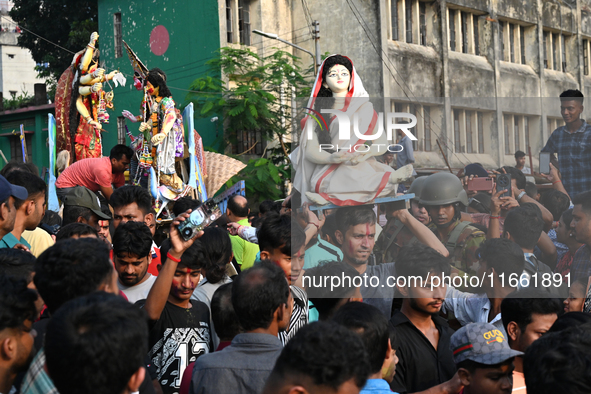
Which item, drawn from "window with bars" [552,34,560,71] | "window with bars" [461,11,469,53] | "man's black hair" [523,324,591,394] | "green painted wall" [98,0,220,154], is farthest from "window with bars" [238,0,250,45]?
"man's black hair" [523,324,591,394]

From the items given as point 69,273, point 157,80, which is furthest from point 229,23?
point 69,273

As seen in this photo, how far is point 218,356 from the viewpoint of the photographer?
2.76 m

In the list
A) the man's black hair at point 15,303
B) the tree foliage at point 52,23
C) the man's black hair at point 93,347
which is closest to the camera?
the man's black hair at point 93,347

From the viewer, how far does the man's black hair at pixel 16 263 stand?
301cm

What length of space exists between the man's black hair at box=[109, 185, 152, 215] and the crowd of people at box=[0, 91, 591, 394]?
0.55 m

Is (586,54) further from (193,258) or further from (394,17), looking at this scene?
(193,258)

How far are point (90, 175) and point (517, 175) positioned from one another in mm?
4799

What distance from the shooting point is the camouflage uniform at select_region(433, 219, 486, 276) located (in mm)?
4113

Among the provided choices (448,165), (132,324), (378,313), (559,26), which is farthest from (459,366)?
(559,26)

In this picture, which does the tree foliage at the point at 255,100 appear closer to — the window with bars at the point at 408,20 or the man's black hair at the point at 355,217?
the window with bars at the point at 408,20

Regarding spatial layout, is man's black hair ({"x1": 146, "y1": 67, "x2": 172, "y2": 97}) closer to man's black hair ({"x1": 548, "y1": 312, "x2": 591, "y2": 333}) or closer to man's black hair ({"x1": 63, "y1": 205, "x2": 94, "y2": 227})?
man's black hair ({"x1": 63, "y1": 205, "x2": 94, "y2": 227})

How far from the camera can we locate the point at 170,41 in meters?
21.3

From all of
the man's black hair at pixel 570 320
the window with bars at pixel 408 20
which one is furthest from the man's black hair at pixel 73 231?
the window with bars at pixel 408 20

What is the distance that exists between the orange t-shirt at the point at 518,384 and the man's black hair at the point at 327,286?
3.49 feet
